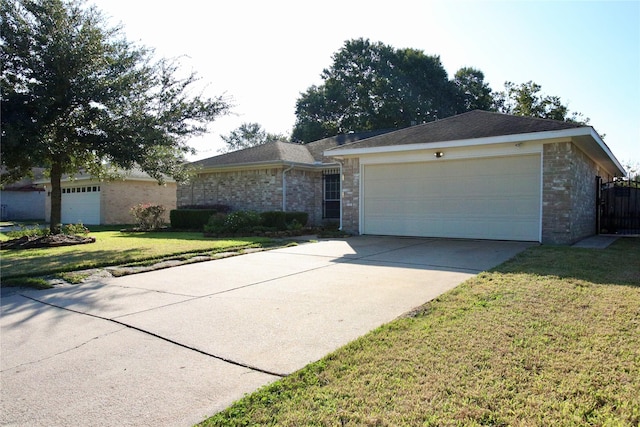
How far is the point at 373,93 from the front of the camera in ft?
110

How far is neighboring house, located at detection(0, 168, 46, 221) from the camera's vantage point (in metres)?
30.0

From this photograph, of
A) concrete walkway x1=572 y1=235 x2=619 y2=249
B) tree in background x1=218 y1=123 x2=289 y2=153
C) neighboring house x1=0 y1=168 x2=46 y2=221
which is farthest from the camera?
tree in background x1=218 y1=123 x2=289 y2=153

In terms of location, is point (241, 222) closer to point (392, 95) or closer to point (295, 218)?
point (295, 218)

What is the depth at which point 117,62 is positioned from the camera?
1146 cm

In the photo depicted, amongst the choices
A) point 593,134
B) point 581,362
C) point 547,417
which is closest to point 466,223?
point 593,134

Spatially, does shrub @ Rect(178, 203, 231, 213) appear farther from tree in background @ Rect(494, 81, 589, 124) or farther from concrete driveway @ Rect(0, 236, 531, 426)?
tree in background @ Rect(494, 81, 589, 124)

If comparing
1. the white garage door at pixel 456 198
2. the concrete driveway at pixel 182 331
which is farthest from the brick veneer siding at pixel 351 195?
the concrete driveway at pixel 182 331

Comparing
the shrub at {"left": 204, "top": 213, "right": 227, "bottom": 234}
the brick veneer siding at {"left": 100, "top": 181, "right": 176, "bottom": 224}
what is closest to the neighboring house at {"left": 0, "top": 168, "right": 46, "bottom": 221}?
the brick veneer siding at {"left": 100, "top": 181, "right": 176, "bottom": 224}

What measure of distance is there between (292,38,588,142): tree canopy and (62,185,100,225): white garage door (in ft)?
57.5

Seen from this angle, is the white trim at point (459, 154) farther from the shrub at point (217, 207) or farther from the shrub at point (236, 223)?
the shrub at point (217, 207)

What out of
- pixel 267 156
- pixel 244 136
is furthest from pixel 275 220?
pixel 244 136

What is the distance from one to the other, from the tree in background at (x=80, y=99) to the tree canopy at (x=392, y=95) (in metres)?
22.1

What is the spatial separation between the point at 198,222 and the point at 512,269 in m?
12.6

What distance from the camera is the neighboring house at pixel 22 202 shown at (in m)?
30.0
